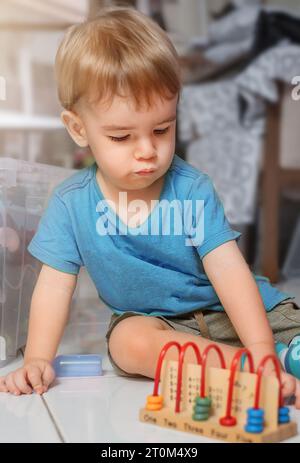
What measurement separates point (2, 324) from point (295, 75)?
125cm

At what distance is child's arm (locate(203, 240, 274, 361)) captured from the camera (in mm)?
1008

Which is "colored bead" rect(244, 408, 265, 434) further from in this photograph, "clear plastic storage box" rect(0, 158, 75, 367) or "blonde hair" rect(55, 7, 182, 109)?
"clear plastic storage box" rect(0, 158, 75, 367)

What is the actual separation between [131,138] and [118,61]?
0.34 feet

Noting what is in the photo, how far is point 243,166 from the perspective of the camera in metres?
2.27

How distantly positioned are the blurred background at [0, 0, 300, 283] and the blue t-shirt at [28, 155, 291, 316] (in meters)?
1.09

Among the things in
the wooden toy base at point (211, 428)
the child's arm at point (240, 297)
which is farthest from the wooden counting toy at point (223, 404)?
the child's arm at point (240, 297)

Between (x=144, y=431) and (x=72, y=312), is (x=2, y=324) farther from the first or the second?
(x=144, y=431)

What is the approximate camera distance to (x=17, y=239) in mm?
1279

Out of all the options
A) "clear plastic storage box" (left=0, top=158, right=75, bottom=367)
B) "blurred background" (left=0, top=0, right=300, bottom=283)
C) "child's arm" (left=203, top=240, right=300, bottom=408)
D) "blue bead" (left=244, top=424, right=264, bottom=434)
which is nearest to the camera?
"blue bead" (left=244, top=424, right=264, bottom=434)

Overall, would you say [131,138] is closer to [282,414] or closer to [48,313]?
[48,313]

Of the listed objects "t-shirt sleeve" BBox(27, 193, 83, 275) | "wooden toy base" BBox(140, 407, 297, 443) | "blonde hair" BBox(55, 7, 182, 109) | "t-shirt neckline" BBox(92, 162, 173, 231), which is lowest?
"wooden toy base" BBox(140, 407, 297, 443)

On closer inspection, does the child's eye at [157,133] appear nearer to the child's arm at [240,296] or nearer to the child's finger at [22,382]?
the child's arm at [240,296]

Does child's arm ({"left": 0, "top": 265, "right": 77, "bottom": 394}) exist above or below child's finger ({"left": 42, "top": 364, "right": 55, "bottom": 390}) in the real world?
above

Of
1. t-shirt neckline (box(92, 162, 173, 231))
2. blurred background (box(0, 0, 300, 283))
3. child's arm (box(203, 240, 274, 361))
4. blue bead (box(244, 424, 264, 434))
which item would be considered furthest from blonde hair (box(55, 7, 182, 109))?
blurred background (box(0, 0, 300, 283))
